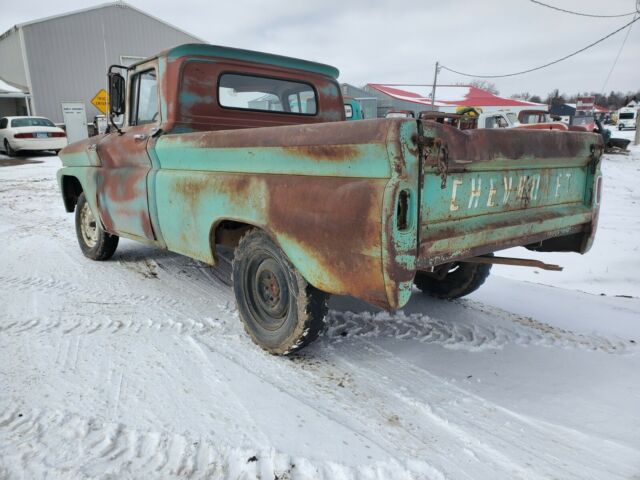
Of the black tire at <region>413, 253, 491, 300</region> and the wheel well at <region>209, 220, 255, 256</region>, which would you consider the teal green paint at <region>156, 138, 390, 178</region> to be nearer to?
the wheel well at <region>209, 220, 255, 256</region>

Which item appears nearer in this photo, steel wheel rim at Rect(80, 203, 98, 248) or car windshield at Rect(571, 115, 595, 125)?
steel wheel rim at Rect(80, 203, 98, 248)

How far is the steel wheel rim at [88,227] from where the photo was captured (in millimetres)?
4738

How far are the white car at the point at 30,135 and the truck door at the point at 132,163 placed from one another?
46.5ft

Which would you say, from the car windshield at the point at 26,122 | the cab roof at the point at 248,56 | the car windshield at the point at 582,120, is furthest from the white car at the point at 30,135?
the car windshield at the point at 582,120

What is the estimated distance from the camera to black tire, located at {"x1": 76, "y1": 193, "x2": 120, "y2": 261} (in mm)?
4629

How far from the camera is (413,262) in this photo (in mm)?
2008

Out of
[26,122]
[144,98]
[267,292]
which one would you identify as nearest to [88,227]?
[144,98]

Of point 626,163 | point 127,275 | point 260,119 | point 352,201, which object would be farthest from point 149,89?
point 626,163

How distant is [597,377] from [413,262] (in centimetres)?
145

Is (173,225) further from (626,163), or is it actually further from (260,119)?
(626,163)

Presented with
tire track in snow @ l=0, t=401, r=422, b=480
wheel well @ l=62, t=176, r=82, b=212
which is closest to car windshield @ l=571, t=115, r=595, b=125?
wheel well @ l=62, t=176, r=82, b=212

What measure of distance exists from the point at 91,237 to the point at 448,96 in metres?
34.0

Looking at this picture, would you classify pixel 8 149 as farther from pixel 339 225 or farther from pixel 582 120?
pixel 582 120

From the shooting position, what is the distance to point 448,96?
34.8 meters
